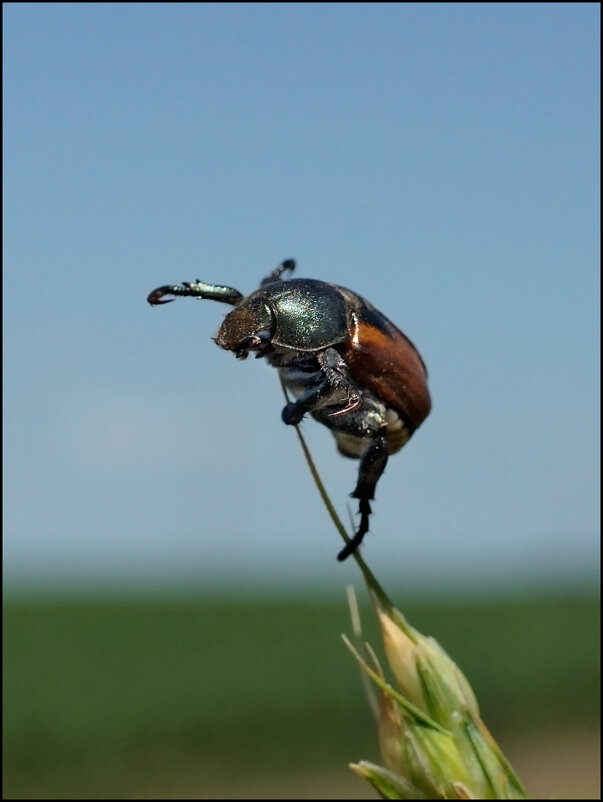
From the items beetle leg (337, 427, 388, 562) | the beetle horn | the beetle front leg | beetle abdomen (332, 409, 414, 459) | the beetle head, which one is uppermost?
the beetle horn

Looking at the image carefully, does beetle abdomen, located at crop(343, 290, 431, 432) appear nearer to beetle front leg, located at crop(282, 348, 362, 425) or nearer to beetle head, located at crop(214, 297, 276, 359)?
beetle front leg, located at crop(282, 348, 362, 425)

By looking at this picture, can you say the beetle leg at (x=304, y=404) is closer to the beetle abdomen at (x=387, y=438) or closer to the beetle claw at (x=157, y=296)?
the beetle abdomen at (x=387, y=438)

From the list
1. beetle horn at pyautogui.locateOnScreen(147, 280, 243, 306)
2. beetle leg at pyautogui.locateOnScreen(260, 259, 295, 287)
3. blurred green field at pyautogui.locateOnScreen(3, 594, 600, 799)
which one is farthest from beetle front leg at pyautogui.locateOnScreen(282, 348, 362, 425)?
blurred green field at pyautogui.locateOnScreen(3, 594, 600, 799)

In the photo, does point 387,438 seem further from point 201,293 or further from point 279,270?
point 279,270

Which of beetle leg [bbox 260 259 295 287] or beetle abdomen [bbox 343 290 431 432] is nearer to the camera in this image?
beetle abdomen [bbox 343 290 431 432]

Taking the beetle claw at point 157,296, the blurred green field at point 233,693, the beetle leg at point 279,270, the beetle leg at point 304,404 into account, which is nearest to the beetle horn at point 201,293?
the beetle claw at point 157,296

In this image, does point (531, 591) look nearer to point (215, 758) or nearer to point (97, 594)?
point (97, 594)

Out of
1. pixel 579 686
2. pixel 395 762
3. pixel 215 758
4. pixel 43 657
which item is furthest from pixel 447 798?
pixel 579 686
